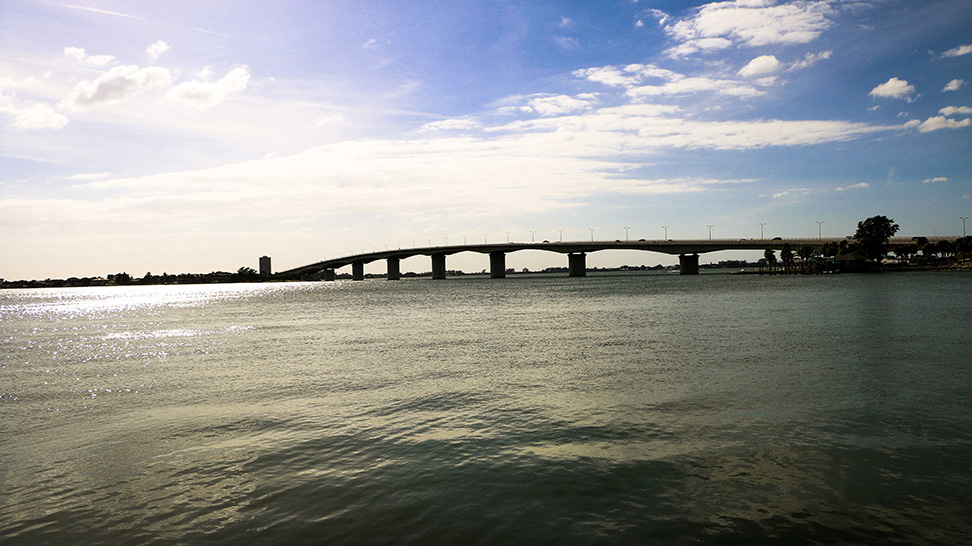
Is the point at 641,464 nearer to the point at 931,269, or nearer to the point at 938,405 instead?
the point at 938,405

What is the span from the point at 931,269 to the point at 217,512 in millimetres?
212488

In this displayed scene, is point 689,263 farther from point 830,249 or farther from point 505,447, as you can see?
point 505,447

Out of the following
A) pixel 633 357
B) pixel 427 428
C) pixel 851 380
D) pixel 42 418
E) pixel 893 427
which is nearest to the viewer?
pixel 893 427

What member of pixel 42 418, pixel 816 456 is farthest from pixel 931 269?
pixel 42 418

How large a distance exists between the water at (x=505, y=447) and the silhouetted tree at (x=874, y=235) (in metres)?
171

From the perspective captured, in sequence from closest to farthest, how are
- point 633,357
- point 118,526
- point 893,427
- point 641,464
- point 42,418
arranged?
point 118,526
point 641,464
point 893,427
point 42,418
point 633,357

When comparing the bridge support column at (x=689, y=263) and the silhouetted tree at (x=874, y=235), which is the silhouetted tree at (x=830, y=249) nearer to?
the silhouetted tree at (x=874, y=235)

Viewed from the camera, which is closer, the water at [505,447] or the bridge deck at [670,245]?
the water at [505,447]

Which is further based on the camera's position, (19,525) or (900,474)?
(900,474)

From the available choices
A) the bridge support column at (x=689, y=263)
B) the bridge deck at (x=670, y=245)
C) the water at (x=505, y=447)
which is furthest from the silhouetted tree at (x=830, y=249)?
the water at (x=505, y=447)

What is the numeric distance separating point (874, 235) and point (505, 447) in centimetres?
19896

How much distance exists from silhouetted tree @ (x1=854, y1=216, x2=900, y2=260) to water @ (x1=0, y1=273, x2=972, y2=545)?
170648mm

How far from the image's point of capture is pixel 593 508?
9688 millimetres

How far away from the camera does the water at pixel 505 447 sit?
362 inches
